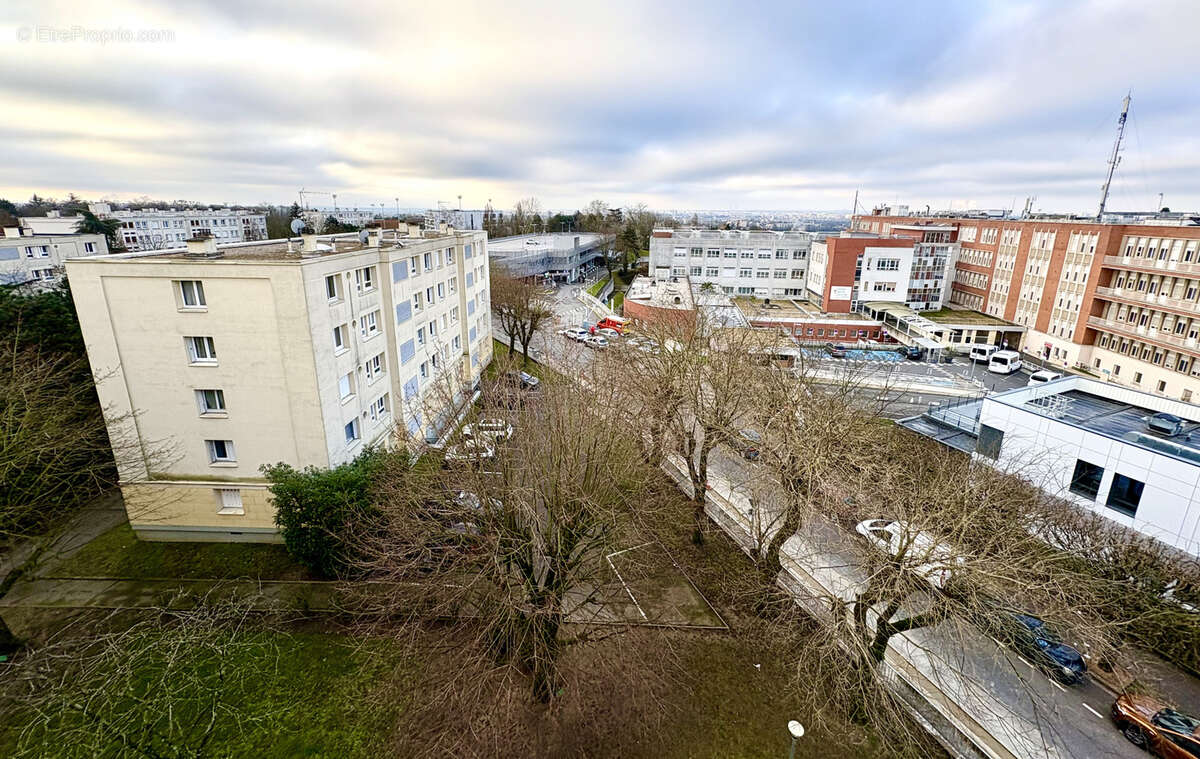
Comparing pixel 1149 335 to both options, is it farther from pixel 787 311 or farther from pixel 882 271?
pixel 787 311

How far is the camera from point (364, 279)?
2531 cm

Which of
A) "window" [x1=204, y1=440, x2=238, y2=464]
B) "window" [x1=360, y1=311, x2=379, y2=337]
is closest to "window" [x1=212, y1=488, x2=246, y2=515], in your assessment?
"window" [x1=204, y1=440, x2=238, y2=464]

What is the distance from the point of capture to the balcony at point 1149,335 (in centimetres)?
4088

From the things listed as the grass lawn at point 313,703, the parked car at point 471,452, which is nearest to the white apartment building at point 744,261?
the parked car at point 471,452

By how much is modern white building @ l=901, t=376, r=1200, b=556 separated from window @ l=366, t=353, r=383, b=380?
26137 millimetres

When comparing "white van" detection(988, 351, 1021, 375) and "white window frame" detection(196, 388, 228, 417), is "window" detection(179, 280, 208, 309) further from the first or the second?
"white van" detection(988, 351, 1021, 375)

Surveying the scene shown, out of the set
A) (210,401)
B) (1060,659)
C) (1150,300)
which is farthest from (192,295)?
(1150,300)

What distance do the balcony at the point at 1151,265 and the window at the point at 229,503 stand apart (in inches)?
2515

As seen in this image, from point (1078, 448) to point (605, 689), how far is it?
67.9 feet

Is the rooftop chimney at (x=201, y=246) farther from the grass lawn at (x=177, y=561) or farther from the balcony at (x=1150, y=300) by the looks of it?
the balcony at (x=1150, y=300)

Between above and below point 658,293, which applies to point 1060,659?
below

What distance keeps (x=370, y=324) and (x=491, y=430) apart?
12315 mm

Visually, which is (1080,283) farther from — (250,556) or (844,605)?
(250,556)

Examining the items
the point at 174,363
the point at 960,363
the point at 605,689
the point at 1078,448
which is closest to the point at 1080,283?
the point at 960,363
